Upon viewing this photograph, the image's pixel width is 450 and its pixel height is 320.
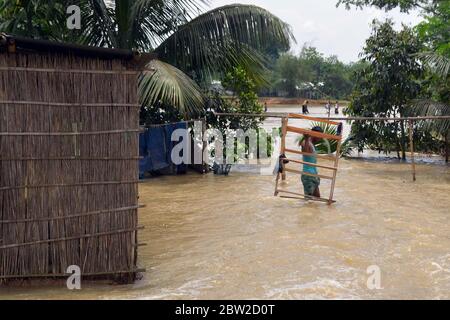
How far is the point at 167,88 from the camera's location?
32.1ft

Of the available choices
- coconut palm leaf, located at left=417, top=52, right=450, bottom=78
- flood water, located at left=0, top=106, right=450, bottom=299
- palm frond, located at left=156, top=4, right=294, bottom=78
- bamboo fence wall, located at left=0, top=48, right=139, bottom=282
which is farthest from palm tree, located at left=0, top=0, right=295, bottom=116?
bamboo fence wall, located at left=0, top=48, right=139, bottom=282

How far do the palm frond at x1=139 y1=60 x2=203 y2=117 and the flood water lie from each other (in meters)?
1.82

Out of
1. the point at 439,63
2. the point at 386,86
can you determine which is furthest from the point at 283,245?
the point at 386,86

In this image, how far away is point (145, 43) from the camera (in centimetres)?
1173

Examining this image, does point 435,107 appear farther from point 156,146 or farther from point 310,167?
point 156,146

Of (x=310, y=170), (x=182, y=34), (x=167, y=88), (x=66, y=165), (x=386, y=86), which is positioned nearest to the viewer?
(x=66, y=165)

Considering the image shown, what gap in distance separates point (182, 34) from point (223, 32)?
86cm

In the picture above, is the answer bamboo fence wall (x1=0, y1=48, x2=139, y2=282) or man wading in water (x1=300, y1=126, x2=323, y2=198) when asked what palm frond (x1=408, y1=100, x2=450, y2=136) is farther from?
bamboo fence wall (x1=0, y1=48, x2=139, y2=282)

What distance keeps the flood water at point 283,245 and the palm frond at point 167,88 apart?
5.98ft

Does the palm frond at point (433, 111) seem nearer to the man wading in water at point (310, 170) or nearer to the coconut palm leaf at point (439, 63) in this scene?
the coconut palm leaf at point (439, 63)

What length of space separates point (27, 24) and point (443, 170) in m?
10.8

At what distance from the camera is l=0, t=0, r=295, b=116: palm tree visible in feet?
34.1

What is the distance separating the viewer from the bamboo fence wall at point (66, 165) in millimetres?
5016

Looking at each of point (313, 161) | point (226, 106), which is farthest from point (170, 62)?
point (313, 161)
